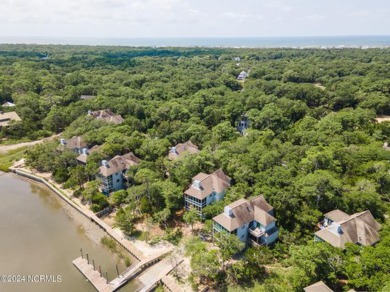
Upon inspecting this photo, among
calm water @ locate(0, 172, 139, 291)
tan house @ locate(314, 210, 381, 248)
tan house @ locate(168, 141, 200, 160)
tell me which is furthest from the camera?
tan house @ locate(168, 141, 200, 160)

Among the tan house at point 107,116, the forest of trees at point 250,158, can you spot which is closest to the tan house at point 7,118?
the forest of trees at point 250,158

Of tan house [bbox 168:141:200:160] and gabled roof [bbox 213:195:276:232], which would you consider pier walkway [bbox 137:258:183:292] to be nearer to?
gabled roof [bbox 213:195:276:232]

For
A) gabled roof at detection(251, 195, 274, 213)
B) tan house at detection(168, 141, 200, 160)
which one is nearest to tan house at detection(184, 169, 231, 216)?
gabled roof at detection(251, 195, 274, 213)

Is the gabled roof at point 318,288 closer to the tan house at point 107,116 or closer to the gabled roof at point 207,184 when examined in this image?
the gabled roof at point 207,184

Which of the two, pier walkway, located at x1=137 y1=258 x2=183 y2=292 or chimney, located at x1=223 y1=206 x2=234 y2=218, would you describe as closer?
pier walkway, located at x1=137 y1=258 x2=183 y2=292

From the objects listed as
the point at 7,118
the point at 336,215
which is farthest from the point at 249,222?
the point at 7,118

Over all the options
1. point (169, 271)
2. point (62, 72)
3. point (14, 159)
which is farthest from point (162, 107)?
point (62, 72)

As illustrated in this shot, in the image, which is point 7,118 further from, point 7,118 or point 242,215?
point 242,215
